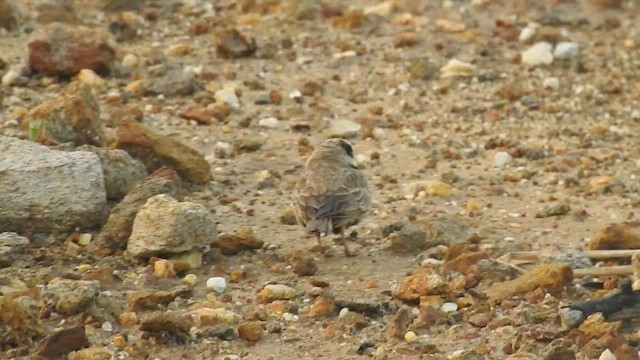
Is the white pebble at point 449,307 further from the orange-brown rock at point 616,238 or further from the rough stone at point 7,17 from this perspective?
the rough stone at point 7,17

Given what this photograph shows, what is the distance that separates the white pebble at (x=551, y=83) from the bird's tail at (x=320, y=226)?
4.18 m

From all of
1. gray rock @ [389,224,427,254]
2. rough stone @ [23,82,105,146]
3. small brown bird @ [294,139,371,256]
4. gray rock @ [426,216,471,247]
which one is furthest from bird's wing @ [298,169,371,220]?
rough stone @ [23,82,105,146]

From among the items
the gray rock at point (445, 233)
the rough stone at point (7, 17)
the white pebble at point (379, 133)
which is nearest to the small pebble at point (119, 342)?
the gray rock at point (445, 233)

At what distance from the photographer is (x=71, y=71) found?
10852mm

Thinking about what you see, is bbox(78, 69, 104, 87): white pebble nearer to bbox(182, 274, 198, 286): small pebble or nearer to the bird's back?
the bird's back

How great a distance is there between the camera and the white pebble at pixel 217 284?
7.34 metres

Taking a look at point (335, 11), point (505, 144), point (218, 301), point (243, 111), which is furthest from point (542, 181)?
point (335, 11)

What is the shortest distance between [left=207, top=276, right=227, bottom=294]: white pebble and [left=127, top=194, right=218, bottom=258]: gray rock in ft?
0.84

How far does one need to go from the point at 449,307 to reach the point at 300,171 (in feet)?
8.60

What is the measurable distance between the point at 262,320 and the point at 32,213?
157 cm

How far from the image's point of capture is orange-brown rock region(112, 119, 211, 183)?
28.8 feet

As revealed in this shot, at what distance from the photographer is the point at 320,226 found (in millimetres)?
7719

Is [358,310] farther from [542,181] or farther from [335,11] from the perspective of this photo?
[335,11]

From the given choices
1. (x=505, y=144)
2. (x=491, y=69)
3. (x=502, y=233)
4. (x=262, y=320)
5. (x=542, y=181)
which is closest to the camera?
(x=262, y=320)
